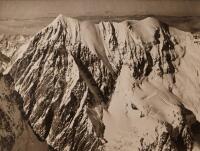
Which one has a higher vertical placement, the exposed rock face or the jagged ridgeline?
the exposed rock face

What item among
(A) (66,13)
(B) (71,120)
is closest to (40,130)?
(B) (71,120)

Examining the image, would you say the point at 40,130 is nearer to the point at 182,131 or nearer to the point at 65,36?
the point at 65,36

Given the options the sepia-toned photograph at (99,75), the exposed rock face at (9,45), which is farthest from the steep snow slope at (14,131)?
the exposed rock face at (9,45)

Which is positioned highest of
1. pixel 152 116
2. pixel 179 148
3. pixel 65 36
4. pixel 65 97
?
pixel 65 36

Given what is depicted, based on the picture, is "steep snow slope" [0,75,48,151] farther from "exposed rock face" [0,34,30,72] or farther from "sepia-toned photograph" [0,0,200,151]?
"exposed rock face" [0,34,30,72]

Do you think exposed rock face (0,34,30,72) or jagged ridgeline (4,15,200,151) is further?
exposed rock face (0,34,30,72)

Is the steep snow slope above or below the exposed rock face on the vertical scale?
below

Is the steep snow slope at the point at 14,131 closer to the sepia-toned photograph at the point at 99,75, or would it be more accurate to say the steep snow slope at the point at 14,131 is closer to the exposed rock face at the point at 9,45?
the sepia-toned photograph at the point at 99,75

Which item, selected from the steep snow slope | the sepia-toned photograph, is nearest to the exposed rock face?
the sepia-toned photograph
